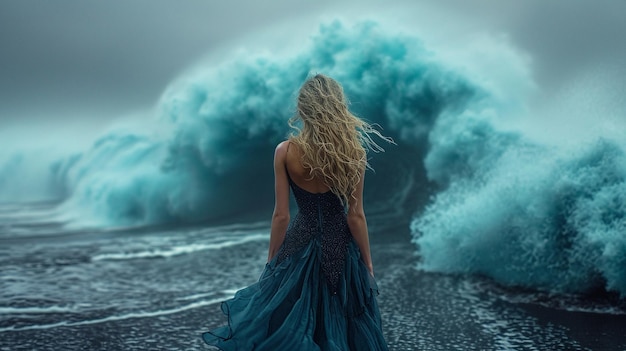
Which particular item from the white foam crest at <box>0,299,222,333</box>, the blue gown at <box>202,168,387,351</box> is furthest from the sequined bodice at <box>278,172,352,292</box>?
the white foam crest at <box>0,299,222,333</box>

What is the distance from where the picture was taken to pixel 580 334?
4379mm

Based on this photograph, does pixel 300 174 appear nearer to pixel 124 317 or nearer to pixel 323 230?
pixel 323 230

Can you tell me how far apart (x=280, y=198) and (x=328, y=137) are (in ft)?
1.16

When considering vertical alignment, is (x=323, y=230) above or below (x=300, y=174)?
below

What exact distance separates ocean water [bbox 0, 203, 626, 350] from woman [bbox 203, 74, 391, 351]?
145 centimetres

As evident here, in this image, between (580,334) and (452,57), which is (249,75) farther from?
(580,334)

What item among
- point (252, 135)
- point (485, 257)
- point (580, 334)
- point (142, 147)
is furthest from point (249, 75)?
point (580, 334)

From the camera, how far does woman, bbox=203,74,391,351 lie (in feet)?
9.33

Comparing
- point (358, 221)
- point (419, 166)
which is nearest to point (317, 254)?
point (358, 221)

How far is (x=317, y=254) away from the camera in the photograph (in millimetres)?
2980

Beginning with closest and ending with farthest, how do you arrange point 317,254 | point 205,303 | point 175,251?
point 317,254 < point 205,303 < point 175,251

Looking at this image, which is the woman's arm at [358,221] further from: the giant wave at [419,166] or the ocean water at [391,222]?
the giant wave at [419,166]

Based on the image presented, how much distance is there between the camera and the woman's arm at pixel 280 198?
9.41 ft

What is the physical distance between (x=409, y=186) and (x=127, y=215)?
673 cm
